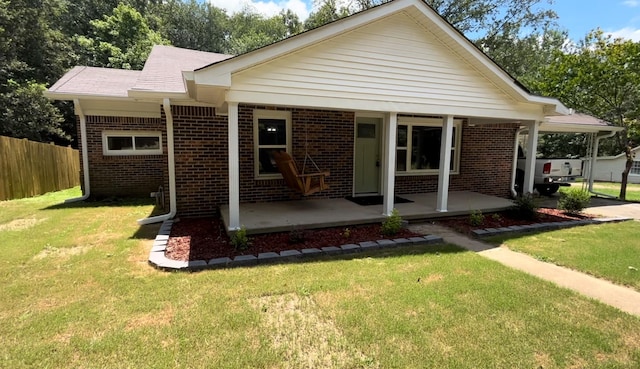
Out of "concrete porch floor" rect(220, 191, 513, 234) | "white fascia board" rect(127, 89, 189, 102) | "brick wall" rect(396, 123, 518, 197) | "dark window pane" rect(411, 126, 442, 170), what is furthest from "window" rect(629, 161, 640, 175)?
"white fascia board" rect(127, 89, 189, 102)

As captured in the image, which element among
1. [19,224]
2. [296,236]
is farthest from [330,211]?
[19,224]

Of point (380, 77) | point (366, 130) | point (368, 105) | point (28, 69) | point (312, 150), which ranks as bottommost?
point (312, 150)

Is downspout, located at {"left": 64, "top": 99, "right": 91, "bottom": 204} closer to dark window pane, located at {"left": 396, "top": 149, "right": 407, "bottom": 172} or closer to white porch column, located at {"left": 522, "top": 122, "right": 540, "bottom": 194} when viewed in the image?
dark window pane, located at {"left": 396, "top": 149, "right": 407, "bottom": 172}

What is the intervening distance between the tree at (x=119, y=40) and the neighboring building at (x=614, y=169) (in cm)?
3083

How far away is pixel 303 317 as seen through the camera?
9.73ft

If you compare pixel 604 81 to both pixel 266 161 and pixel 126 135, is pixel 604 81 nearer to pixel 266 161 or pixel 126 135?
pixel 266 161

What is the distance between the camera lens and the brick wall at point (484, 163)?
9336 mm

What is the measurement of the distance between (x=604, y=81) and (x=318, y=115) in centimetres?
1012

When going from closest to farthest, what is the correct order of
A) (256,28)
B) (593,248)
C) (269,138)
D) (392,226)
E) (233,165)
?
(233,165) → (593,248) → (392,226) → (269,138) → (256,28)

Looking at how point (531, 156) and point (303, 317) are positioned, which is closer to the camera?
point (303, 317)

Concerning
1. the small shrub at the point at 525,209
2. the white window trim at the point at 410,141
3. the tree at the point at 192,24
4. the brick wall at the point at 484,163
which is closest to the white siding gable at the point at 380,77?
the small shrub at the point at 525,209

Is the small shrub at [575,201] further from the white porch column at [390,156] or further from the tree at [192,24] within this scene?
the tree at [192,24]

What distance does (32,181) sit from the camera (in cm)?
997

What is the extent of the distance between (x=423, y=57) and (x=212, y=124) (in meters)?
4.51
